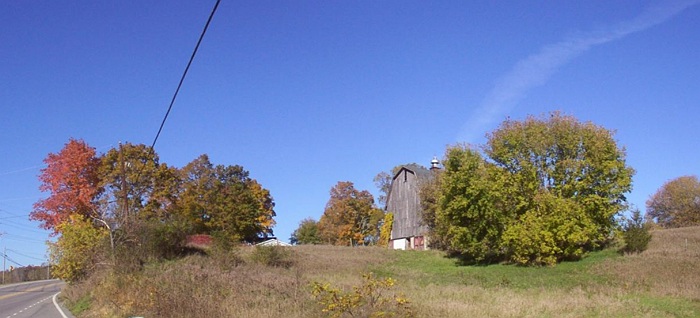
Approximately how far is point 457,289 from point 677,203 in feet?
206

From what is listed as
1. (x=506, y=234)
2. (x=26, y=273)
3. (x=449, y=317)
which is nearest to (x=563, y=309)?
(x=449, y=317)

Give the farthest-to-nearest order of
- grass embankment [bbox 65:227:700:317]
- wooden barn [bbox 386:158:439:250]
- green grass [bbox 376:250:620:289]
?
wooden barn [bbox 386:158:439:250], green grass [bbox 376:250:620:289], grass embankment [bbox 65:227:700:317]

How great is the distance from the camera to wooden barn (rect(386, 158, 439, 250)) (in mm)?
67875

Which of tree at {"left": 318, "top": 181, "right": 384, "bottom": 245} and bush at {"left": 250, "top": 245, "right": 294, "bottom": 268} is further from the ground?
tree at {"left": 318, "top": 181, "right": 384, "bottom": 245}

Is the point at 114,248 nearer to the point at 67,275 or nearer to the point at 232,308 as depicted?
the point at 67,275

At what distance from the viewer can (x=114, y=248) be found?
34062 mm

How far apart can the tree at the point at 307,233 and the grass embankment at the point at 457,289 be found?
171 ft

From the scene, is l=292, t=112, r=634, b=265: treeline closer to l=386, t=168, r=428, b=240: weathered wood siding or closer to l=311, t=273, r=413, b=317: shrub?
l=386, t=168, r=428, b=240: weathered wood siding

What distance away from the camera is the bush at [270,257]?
4284 centimetres

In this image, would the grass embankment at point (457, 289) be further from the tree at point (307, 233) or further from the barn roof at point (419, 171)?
the tree at point (307, 233)

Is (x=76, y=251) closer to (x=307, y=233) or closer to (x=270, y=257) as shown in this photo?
(x=270, y=257)

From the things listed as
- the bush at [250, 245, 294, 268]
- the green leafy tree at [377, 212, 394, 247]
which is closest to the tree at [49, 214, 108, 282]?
the bush at [250, 245, 294, 268]

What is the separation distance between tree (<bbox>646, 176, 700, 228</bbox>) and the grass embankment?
108 ft

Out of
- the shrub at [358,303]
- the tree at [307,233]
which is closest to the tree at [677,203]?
the tree at [307,233]
